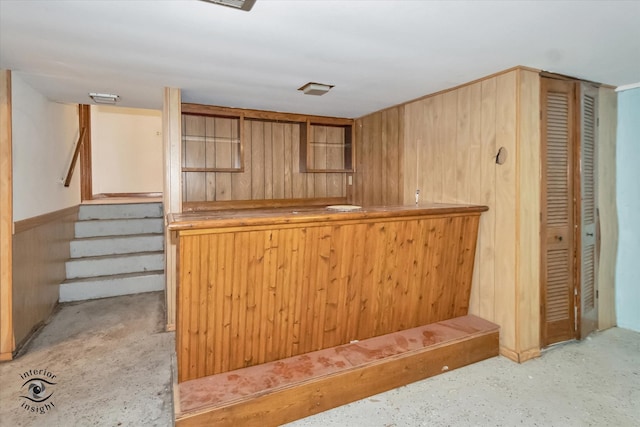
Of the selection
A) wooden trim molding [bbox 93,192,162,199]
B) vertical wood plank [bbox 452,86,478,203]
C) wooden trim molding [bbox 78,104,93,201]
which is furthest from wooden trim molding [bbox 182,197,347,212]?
wooden trim molding [bbox 93,192,162,199]

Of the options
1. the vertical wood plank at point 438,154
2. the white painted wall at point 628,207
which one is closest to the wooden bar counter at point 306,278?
the vertical wood plank at point 438,154

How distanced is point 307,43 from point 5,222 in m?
2.51

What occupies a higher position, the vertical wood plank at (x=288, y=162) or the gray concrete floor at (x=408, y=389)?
the vertical wood plank at (x=288, y=162)

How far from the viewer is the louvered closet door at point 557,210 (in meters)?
2.62

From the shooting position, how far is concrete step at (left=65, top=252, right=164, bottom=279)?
3986mm

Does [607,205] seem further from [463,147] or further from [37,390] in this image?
[37,390]

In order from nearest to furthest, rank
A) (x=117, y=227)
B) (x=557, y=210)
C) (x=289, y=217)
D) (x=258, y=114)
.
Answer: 1. (x=289, y=217)
2. (x=557, y=210)
3. (x=258, y=114)
4. (x=117, y=227)

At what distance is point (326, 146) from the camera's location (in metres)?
4.55

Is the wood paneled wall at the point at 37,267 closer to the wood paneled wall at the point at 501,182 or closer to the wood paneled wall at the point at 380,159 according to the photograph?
the wood paneled wall at the point at 380,159

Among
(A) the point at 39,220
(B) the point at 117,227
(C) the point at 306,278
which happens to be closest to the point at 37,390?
(A) the point at 39,220

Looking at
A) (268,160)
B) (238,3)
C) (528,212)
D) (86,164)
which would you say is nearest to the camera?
(238,3)

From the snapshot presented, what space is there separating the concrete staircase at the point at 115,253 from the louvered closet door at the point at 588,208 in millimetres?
4225

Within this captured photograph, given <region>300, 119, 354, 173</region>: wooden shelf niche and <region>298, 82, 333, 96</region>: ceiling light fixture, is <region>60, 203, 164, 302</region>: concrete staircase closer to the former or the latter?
<region>300, 119, 354, 173</region>: wooden shelf niche

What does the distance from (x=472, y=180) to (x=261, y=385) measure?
2.15m
